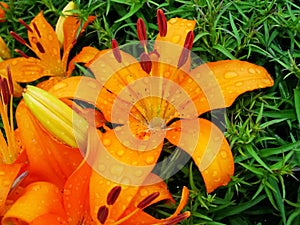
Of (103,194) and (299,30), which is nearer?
(103,194)

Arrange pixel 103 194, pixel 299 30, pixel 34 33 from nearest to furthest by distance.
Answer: pixel 103 194, pixel 299 30, pixel 34 33

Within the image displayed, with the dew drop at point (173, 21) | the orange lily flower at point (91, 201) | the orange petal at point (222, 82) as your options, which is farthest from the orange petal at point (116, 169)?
the dew drop at point (173, 21)

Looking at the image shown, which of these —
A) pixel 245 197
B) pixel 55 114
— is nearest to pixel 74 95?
pixel 55 114

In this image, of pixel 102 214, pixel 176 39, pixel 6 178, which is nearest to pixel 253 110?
pixel 176 39

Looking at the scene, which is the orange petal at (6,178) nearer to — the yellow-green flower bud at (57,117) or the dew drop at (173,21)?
the yellow-green flower bud at (57,117)

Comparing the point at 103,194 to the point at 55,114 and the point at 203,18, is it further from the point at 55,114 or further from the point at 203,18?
the point at 203,18
